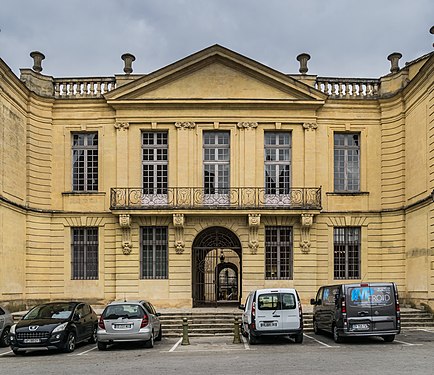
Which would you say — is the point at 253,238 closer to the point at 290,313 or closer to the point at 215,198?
the point at 215,198

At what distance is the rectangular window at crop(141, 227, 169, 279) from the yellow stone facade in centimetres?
32

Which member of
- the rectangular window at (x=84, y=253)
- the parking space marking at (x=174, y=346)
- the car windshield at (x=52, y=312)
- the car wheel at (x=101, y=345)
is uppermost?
the rectangular window at (x=84, y=253)

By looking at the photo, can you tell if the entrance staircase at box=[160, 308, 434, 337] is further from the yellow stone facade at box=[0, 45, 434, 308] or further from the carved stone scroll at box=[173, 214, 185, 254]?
the carved stone scroll at box=[173, 214, 185, 254]

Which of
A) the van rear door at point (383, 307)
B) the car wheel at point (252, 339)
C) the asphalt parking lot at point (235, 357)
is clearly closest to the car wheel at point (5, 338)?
the asphalt parking lot at point (235, 357)

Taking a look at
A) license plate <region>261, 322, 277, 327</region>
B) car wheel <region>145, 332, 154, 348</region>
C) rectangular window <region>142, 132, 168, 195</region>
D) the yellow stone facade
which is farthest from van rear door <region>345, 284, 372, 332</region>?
rectangular window <region>142, 132, 168, 195</region>

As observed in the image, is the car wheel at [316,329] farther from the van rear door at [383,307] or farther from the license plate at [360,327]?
the van rear door at [383,307]

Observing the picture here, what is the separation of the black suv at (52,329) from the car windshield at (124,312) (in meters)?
1.04

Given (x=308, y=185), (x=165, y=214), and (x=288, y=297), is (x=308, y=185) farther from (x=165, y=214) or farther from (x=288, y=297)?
(x=288, y=297)

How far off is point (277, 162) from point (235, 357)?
44.8 ft

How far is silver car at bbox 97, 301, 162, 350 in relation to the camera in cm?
1781

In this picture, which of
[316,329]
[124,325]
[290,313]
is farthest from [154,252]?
[290,313]

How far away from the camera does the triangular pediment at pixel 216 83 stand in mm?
27828

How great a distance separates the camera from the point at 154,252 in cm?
2795

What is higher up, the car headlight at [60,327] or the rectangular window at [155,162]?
the rectangular window at [155,162]
